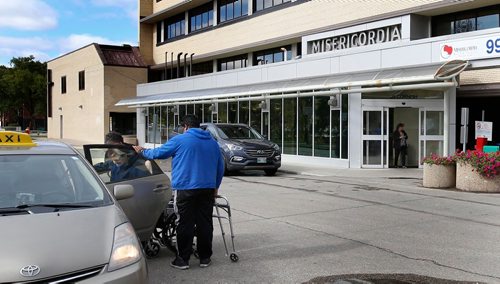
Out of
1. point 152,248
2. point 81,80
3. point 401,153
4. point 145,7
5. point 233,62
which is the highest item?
point 145,7

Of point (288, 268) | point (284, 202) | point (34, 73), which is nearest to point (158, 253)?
point (288, 268)

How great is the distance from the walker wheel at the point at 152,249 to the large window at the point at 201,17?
33.2 meters

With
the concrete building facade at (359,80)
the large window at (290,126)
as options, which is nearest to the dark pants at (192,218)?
the concrete building facade at (359,80)

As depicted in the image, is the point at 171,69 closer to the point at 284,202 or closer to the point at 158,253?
the point at 284,202

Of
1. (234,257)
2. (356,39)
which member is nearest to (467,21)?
(356,39)

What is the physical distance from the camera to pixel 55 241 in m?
3.57

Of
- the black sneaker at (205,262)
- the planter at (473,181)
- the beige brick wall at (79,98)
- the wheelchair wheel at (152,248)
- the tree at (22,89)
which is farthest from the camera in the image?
the tree at (22,89)

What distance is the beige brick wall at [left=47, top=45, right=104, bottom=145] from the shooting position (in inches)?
1747

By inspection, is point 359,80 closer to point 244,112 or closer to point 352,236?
point 244,112

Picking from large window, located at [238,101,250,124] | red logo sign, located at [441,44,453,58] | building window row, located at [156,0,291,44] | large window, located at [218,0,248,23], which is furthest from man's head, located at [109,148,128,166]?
large window, located at [218,0,248,23]

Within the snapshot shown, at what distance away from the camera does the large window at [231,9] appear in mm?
34391

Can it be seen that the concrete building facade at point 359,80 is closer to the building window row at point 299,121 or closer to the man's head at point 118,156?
the building window row at point 299,121

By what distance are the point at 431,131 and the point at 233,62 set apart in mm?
19305

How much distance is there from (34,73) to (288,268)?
251 ft
